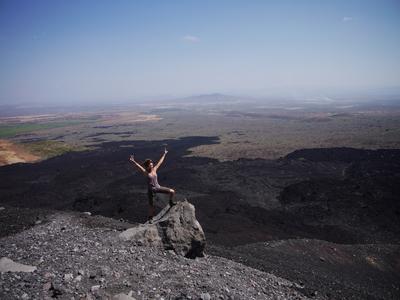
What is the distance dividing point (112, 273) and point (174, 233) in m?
2.53

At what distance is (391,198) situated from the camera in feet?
85.3

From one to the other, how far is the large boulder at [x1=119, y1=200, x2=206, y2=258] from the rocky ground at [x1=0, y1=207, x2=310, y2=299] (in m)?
0.25

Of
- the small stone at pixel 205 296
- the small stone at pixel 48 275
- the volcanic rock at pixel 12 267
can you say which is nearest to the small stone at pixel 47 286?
the small stone at pixel 48 275

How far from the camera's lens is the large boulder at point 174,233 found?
10.0 metres

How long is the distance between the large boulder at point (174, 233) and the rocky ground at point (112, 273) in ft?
0.81

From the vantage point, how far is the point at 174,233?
1021cm

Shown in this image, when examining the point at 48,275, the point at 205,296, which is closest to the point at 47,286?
the point at 48,275

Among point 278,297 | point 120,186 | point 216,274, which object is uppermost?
point 216,274

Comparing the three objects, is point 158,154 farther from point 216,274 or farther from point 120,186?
point 216,274

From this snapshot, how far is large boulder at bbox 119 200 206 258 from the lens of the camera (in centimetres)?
1004

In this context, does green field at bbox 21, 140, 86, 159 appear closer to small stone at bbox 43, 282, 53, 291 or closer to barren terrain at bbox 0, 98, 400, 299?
barren terrain at bbox 0, 98, 400, 299

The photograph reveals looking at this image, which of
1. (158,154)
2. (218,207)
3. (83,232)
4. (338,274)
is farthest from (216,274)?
(158,154)

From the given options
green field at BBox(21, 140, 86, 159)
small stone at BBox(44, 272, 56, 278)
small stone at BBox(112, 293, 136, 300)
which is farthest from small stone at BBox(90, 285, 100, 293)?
green field at BBox(21, 140, 86, 159)

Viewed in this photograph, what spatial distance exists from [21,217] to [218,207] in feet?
49.0
